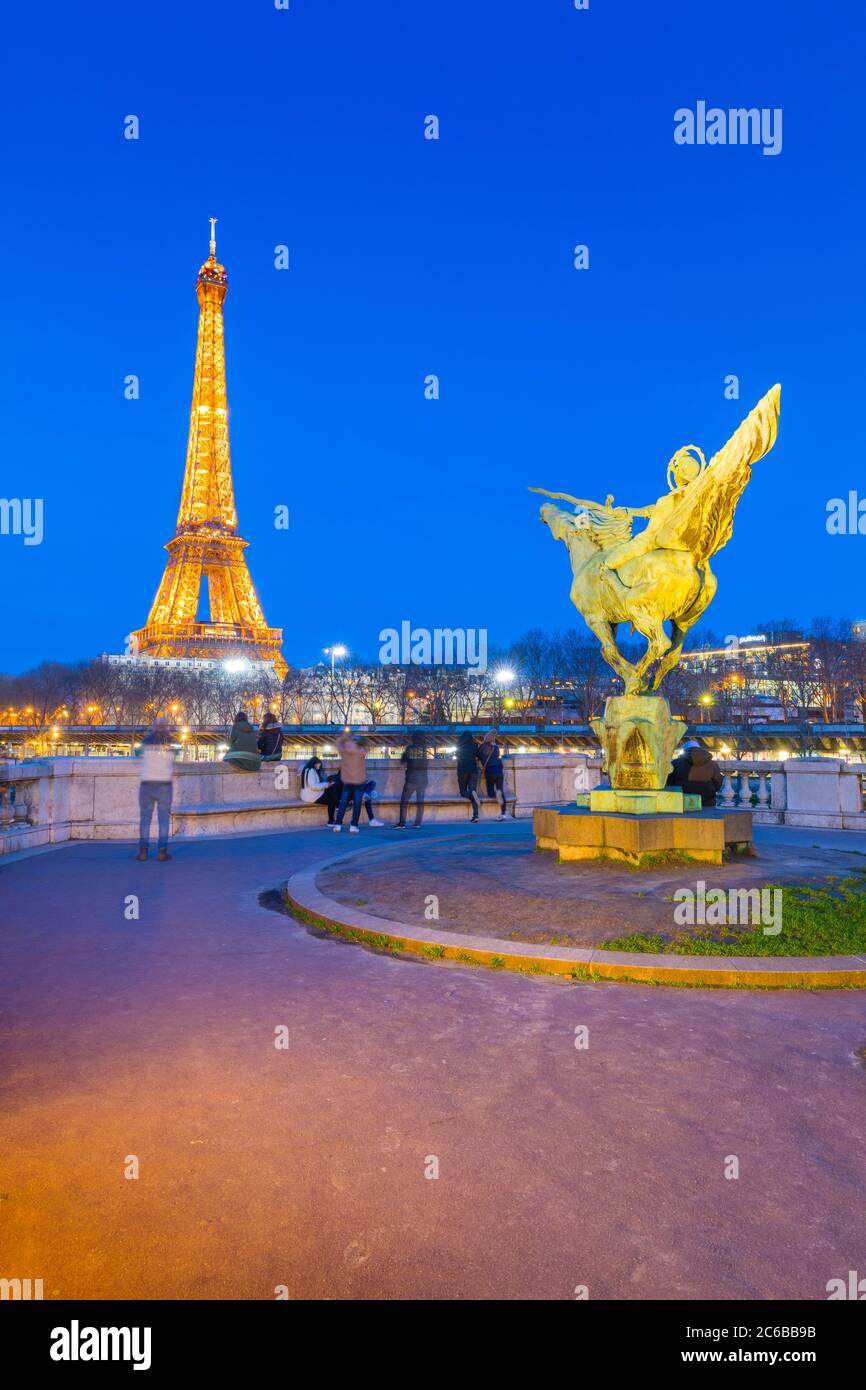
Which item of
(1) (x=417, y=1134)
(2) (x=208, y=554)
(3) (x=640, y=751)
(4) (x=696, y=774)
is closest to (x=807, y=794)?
(4) (x=696, y=774)

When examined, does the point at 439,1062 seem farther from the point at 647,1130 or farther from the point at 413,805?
the point at 413,805

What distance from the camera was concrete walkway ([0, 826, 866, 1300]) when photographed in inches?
117

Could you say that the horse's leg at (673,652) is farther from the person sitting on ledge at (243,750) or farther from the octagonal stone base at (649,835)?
the person sitting on ledge at (243,750)

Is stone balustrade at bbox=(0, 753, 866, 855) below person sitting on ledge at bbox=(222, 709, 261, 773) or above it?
below

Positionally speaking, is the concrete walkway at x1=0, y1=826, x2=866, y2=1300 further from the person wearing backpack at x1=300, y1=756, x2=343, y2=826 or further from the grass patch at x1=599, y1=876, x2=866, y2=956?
the person wearing backpack at x1=300, y1=756, x2=343, y2=826

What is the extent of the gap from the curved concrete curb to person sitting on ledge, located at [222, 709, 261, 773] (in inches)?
366

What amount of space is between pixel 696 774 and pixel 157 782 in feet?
28.2

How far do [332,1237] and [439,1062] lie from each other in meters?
1.73

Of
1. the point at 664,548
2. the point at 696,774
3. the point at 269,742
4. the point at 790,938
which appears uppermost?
the point at 664,548

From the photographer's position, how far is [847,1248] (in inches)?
120

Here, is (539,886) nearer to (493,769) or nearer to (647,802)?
(647,802)

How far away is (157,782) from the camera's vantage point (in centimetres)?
1230

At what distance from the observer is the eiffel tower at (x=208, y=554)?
9656 centimetres

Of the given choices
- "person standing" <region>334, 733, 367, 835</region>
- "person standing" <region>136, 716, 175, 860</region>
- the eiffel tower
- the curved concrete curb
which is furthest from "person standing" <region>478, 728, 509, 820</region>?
the eiffel tower
